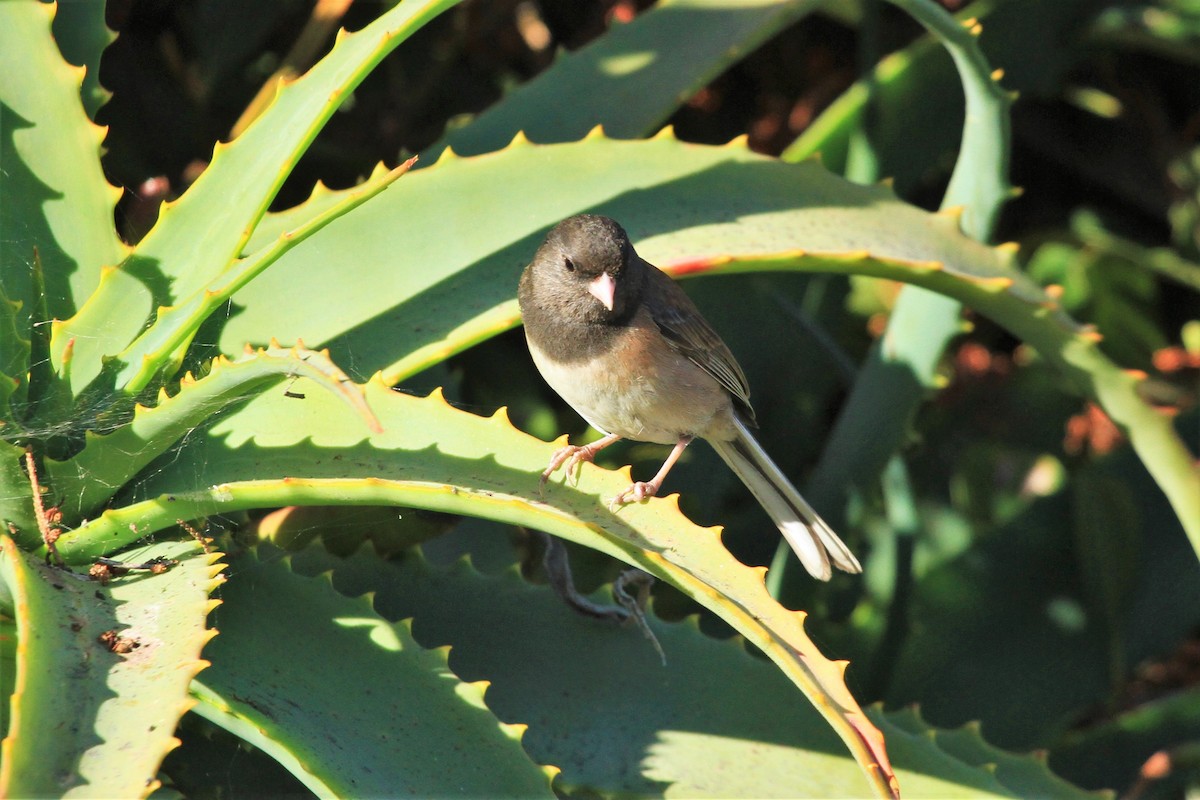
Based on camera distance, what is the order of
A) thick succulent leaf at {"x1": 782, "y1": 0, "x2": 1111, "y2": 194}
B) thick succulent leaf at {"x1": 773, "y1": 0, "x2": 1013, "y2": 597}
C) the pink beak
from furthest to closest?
thick succulent leaf at {"x1": 782, "y1": 0, "x2": 1111, "y2": 194}
thick succulent leaf at {"x1": 773, "y1": 0, "x2": 1013, "y2": 597}
the pink beak

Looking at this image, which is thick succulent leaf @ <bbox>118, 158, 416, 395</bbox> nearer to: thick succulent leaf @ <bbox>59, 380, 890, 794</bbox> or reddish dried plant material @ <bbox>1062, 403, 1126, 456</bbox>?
thick succulent leaf @ <bbox>59, 380, 890, 794</bbox>

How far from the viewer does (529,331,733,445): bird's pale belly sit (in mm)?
2197

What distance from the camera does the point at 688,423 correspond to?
2.31 meters

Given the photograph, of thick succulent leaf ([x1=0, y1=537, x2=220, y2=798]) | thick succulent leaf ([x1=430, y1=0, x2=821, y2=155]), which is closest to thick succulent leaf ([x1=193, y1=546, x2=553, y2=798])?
thick succulent leaf ([x1=0, y1=537, x2=220, y2=798])

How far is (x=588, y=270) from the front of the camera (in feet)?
6.84

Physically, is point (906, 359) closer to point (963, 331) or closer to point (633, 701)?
point (963, 331)

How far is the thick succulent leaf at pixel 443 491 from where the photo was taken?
49.9 inches

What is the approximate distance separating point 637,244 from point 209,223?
0.68m

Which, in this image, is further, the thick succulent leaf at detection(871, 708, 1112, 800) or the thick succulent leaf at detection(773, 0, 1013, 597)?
the thick succulent leaf at detection(773, 0, 1013, 597)

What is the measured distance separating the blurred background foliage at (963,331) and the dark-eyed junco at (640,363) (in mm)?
188

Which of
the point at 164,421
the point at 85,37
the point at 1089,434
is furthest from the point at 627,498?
the point at 1089,434

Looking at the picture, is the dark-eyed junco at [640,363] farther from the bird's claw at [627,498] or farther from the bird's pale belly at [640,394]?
the bird's claw at [627,498]

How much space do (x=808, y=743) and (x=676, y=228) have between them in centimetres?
87

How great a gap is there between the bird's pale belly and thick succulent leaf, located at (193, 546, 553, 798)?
691 millimetres
